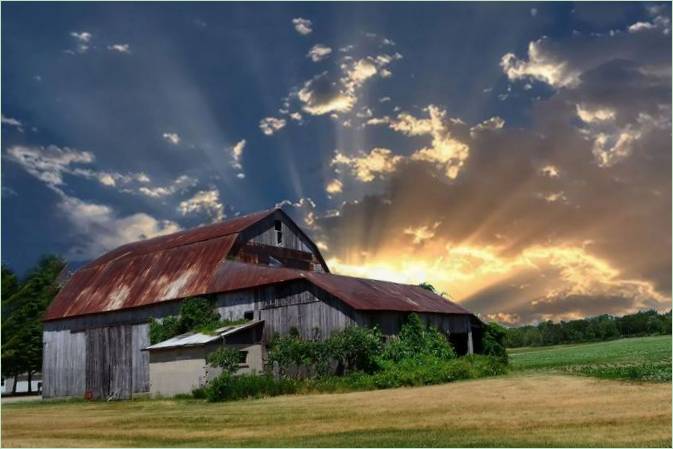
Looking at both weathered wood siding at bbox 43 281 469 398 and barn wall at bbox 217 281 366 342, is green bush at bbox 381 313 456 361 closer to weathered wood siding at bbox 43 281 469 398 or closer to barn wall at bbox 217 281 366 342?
weathered wood siding at bbox 43 281 469 398

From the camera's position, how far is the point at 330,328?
3756 centimetres

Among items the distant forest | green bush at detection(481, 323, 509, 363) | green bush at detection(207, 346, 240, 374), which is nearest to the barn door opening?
green bush at detection(207, 346, 240, 374)

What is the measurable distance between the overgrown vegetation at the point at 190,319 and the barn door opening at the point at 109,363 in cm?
344

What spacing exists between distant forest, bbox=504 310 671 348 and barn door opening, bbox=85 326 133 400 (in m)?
105

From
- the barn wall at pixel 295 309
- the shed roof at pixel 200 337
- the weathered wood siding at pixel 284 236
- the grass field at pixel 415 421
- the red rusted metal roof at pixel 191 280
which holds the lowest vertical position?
the grass field at pixel 415 421

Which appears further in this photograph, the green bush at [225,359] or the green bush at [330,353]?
the green bush at [330,353]

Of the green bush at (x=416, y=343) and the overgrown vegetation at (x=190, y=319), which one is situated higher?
the overgrown vegetation at (x=190, y=319)

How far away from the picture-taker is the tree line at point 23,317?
61.1 m

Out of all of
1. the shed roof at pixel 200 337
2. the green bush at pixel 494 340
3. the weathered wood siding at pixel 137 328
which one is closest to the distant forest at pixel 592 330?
the green bush at pixel 494 340

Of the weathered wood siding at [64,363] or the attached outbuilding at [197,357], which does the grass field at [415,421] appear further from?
the weathered wood siding at [64,363]

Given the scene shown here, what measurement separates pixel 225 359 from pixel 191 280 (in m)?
11.2

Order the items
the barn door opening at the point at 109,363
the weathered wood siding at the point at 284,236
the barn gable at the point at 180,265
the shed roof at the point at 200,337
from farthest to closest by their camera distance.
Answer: the weathered wood siding at the point at 284,236, the barn door opening at the point at 109,363, the barn gable at the point at 180,265, the shed roof at the point at 200,337

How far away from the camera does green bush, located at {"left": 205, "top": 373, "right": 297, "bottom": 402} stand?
30344 mm

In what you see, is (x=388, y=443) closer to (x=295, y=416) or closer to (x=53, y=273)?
(x=295, y=416)
